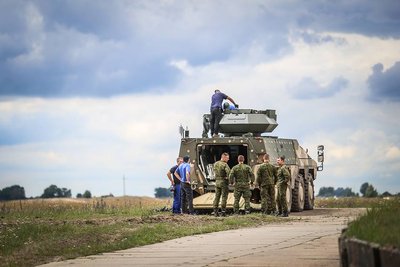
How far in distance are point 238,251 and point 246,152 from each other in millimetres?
17608

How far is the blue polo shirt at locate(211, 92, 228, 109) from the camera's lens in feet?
116

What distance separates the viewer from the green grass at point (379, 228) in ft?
35.4

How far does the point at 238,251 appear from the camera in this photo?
17.0m

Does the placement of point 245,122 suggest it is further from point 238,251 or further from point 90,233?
point 238,251

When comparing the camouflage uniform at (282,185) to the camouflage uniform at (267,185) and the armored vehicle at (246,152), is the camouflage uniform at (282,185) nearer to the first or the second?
the camouflage uniform at (267,185)

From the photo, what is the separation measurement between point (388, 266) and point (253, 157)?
23428 mm

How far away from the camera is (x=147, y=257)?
54.2ft

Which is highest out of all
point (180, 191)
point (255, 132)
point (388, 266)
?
point (255, 132)

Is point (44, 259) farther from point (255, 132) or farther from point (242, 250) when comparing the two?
point (255, 132)

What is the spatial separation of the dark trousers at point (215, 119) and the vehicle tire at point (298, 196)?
338 centimetres

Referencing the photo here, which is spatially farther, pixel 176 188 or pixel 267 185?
pixel 176 188

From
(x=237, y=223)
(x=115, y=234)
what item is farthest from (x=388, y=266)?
(x=237, y=223)

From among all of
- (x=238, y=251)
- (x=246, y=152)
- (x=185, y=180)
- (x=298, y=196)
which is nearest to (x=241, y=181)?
(x=185, y=180)

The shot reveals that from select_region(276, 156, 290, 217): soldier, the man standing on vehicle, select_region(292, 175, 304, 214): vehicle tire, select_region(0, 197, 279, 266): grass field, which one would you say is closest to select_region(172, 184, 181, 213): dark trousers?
the man standing on vehicle
